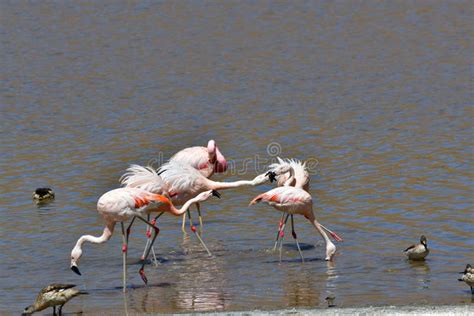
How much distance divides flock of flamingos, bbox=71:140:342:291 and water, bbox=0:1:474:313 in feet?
1.36

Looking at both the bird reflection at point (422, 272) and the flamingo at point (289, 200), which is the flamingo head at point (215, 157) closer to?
the flamingo at point (289, 200)

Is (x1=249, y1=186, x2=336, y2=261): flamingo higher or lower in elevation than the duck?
lower

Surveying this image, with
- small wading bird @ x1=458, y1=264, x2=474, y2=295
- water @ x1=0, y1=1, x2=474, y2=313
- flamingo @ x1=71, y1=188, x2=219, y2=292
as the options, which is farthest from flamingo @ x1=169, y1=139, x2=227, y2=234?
small wading bird @ x1=458, y1=264, x2=474, y2=295

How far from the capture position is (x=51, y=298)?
11.1 meters

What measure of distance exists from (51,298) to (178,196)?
4235mm

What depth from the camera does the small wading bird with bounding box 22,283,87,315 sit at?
436 inches

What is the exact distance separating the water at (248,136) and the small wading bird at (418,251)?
12 centimetres

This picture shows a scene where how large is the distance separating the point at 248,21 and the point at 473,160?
21.4m

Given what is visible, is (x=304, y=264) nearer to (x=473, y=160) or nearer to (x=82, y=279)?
(x=82, y=279)

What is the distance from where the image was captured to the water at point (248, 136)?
12930mm

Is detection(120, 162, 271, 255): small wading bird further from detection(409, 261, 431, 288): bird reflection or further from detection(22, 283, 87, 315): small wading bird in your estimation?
detection(22, 283, 87, 315): small wading bird

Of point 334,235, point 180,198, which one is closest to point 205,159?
point 180,198

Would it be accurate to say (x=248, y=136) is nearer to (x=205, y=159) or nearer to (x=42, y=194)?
(x=205, y=159)

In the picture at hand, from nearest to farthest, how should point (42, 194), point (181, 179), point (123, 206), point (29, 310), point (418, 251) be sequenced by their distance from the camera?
point (29, 310) < point (123, 206) < point (418, 251) < point (181, 179) < point (42, 194)
